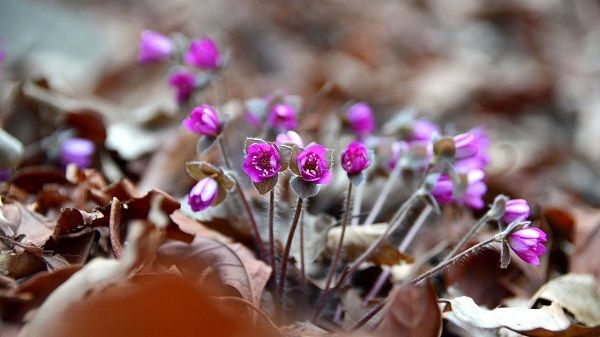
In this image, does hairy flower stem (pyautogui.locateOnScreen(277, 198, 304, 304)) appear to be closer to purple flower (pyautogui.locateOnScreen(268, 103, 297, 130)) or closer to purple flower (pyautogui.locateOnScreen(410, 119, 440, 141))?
purple flower (pyautogui.locateOnScreen(268, 103, 297, 130))

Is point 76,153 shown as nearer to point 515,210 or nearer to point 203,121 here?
point 203,121

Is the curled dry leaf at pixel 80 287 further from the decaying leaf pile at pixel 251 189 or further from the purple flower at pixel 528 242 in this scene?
the purple flower at pixel 528 242

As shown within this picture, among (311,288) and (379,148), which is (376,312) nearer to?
(311,288)

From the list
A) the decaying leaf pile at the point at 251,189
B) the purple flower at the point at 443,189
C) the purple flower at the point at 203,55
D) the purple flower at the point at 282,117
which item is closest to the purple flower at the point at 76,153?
the decaying leaf pile at the point at 251,189

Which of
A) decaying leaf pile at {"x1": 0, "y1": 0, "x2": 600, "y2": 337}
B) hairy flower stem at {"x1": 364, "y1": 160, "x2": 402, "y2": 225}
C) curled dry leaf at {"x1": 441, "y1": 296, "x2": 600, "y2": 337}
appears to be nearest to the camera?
decaying leaf pile at {"x1": 0, "y1": 0, "x2": 600, "y2": 337}

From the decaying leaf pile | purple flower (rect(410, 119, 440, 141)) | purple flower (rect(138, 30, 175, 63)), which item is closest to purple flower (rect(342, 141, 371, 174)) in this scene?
the decaying leaf pile

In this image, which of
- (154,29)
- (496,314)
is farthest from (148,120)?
(154,29)
